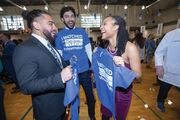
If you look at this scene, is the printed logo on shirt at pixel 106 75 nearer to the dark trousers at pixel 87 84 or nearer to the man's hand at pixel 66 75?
the man's hand at pixel 66 75

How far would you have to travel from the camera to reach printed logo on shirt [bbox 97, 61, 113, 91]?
146 centimetres

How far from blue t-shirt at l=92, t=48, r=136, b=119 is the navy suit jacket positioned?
0.45 meters

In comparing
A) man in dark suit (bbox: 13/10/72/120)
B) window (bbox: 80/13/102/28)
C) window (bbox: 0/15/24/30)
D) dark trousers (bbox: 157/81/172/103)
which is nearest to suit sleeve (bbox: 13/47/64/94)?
man in dark suit (bbox: 13/10/72/120)

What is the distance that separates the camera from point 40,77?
116cm

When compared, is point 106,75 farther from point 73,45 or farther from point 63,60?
point 73,45

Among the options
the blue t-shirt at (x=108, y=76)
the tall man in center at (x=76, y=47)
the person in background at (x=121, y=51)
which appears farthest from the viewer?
the tall man in center at (x=76, y=47)

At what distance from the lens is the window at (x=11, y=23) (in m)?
14.6

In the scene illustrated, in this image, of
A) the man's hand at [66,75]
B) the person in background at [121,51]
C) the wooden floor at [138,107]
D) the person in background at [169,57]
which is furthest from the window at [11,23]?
the man's hand at [66,75]

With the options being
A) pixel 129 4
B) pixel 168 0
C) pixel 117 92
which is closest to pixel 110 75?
pixel 117 92

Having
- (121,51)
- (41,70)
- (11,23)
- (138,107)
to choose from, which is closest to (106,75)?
(121,51)

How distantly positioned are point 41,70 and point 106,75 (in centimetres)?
63

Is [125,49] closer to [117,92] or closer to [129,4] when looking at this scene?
[117,92]

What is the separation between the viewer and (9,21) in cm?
1486

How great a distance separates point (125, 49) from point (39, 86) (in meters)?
0.94
